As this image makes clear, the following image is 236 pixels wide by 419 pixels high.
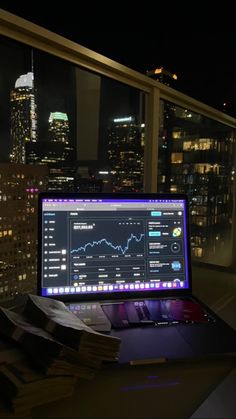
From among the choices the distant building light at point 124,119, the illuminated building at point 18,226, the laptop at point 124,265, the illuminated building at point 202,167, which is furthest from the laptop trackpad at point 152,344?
the distant building light at point 124,119

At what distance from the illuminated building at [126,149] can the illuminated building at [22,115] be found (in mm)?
631

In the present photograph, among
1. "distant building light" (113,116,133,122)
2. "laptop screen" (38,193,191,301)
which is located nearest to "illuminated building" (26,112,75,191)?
"laptop screen" (38,193,191,301)

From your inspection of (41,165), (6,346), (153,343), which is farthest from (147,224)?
(6,346)

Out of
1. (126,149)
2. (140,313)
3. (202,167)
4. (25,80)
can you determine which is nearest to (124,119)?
(126,149)

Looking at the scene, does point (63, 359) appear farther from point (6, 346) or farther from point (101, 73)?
point (101, 73)

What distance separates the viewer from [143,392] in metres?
0.81

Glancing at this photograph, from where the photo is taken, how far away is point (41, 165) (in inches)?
57.6

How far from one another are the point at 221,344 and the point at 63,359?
18.6 inches

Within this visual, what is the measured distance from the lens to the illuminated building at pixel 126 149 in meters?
2.12

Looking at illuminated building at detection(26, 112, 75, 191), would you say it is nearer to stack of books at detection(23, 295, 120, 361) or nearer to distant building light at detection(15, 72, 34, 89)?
distant building light at detection(15, 72, 34, 89)

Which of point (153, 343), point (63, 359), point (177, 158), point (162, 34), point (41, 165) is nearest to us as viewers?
point (63, 359)

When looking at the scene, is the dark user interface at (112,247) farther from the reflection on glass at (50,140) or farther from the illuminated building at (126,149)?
the illuminated building at (126,149)

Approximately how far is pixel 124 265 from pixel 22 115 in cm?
84

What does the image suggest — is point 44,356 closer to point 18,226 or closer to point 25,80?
point 18,226
